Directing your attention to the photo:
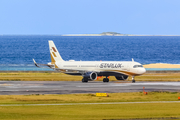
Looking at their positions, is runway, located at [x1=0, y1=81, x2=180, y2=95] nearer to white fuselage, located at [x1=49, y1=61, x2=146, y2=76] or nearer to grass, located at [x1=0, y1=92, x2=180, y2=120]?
grass, located at [x1=0, y1=92, x2=180, y2=120]

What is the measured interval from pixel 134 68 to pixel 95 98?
2266cm

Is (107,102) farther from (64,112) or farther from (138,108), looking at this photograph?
(64,112)

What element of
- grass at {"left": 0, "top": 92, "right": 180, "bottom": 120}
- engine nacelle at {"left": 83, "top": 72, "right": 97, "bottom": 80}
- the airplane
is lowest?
grass at {"left": 0, "top": 92, "right": 180, "bottom": 120}

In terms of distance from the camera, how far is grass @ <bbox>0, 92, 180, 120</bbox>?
28.6 meters

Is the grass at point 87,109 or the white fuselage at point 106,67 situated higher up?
the white fuselage at point 106,67

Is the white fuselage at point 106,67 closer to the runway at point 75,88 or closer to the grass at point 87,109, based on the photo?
the runway at point 75,88

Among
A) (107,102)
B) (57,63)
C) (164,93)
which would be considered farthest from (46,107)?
(57,63)

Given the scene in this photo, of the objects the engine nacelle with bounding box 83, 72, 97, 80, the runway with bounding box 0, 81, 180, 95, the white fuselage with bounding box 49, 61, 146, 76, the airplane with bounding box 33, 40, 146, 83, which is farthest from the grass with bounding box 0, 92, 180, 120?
the engine nacelle with bounding box 83, 72, 97, 80

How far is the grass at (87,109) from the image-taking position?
93.9ft

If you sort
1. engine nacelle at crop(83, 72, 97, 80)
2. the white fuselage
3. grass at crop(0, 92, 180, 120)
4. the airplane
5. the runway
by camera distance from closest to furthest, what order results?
1. grass at crop(0, 92, 180, 120)
2. the runway
3. the white fuselage
4. the airplane
5. engine nacelle at crop(83, 72, 97, 80)

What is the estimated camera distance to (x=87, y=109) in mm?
32156

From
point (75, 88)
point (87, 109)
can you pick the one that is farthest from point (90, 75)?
point (87, 109)

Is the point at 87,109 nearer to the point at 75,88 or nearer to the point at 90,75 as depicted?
Result: the point at 75,88

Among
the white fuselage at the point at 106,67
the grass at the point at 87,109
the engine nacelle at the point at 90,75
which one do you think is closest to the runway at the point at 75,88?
the grass at the point at 87,109
